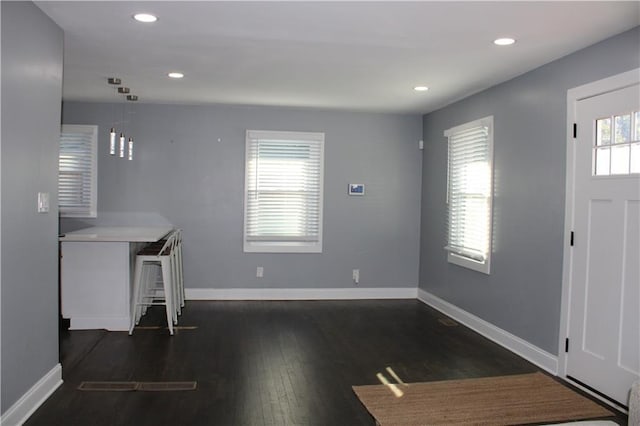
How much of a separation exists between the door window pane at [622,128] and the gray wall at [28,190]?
3661 millimetres

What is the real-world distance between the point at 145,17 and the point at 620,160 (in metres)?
3.18

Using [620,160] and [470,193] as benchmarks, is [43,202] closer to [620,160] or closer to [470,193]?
[620,160]

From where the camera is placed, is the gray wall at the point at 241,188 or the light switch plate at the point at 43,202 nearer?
the light switch plate at the point at 43,202

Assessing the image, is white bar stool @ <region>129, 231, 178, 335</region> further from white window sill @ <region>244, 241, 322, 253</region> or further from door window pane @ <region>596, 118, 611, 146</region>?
door window pane @ <region>596, 118, 611, 146</region>

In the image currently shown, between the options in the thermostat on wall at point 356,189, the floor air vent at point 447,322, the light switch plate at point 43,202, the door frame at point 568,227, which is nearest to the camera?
the light switch plate at point 43,202

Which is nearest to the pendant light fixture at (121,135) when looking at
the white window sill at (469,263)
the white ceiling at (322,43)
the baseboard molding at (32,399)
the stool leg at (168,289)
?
the white ceiling at (322,43)

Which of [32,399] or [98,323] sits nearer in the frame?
[32,399]

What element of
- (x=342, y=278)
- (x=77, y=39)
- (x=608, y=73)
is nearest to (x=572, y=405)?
(x=608, y=73)

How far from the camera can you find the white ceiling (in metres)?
3.19

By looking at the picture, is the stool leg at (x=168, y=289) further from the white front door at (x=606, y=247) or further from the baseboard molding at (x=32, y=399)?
the white front door at (x=606, y=247)

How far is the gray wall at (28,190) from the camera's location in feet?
9.48

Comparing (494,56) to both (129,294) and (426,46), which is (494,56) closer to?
(426,46)

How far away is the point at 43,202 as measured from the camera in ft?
11.0

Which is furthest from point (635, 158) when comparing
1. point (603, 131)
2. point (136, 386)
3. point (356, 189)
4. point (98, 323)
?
point (98, 323)
